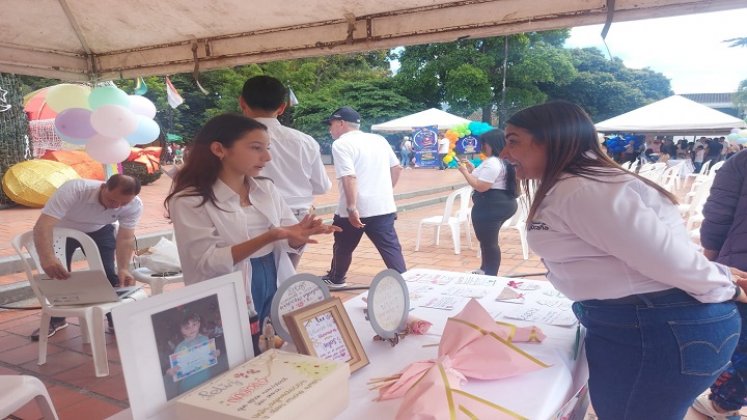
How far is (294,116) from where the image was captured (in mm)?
24641

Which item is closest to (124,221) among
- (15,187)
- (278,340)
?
(278,340)

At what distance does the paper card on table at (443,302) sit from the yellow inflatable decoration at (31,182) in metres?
8.01

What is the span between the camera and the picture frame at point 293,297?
3.86ft

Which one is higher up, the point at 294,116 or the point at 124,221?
the point at 294,116

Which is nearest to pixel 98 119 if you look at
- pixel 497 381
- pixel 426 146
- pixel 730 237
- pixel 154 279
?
pixel 154 279

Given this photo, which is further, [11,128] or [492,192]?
[11,128]

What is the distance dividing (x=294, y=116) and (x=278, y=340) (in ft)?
79.6

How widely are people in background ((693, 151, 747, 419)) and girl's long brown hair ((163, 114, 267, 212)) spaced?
171cm

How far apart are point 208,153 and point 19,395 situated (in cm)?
105

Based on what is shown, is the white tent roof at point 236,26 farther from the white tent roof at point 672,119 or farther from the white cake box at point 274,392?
the white tent roof at point 672,119

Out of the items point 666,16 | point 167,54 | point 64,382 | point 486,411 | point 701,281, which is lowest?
point 64,382

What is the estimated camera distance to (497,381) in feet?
3.65

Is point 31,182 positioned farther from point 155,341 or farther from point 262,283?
point 155,341

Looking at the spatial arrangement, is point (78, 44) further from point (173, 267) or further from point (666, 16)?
point (666, 16)
